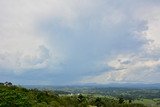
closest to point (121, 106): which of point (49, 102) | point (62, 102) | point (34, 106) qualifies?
point (62, 102)

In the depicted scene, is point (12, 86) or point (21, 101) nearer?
point (21, 101)

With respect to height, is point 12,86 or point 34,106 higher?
point 12,86

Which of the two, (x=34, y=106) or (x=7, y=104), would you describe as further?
(x=34, y=106)

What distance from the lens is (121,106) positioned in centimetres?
16362

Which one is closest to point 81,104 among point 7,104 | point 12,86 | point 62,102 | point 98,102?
point 62,102

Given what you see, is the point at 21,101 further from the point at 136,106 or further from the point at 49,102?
the point at 136,106

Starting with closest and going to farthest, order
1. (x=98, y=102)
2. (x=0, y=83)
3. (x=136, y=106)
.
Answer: (x=0, y=83), (x=98, y=102), (x=136, y=106)

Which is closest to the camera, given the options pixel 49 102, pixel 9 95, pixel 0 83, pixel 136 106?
pixel 9 95

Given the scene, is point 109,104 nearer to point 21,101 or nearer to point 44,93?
point 44,93

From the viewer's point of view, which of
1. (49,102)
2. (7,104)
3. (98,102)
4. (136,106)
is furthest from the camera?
(136,106)

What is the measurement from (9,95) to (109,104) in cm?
6837

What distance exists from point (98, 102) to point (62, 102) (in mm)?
24602

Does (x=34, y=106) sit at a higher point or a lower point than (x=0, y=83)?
lower

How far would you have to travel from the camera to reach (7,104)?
99.4 meters
